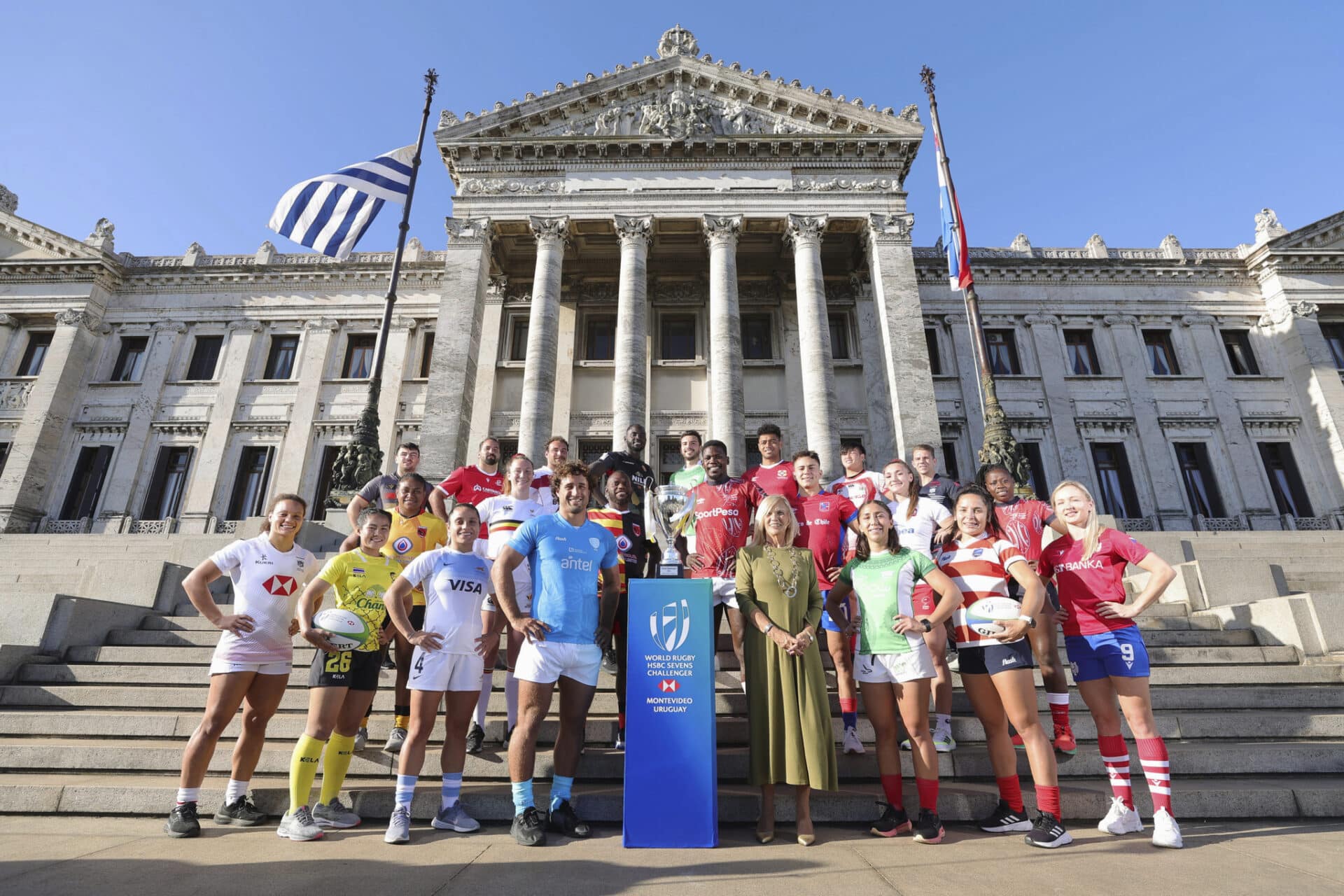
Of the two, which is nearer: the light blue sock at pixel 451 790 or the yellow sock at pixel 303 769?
the yellow sock at pixel 303 769

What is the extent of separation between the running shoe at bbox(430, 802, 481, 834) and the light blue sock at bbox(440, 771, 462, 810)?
2 centimetres

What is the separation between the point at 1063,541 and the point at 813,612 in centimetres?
198

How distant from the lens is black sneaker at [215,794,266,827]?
4.30 m

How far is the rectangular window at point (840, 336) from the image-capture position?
2253 centimetres

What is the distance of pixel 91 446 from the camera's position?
2403 centimetres

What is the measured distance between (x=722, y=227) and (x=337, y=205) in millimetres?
10653

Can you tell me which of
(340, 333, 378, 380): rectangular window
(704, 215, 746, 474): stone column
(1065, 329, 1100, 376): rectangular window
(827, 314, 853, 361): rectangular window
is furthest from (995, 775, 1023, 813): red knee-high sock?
(340, 333, 378, 380): rectangular window

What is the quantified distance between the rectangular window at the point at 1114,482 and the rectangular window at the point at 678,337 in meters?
14.7

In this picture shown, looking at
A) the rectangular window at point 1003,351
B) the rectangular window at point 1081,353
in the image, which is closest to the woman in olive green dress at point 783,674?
the rectangular window at point 1003,351

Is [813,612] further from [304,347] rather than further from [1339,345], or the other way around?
[1339,345]

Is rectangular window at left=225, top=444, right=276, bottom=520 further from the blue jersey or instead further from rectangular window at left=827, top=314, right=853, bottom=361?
the blue jersey

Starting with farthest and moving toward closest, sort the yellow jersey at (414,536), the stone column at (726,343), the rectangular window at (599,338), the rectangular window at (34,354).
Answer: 1. the rectangular window at (34,354)
2. the rectangular window at (599,338)
3. the stone column at (726,343)
4. the yellow jersey at (414,536)

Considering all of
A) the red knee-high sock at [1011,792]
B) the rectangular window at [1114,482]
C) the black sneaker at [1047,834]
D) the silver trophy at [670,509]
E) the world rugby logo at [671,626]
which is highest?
the rectangular window at [1114,482]

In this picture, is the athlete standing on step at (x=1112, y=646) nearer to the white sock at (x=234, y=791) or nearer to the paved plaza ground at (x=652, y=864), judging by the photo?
the paved plaza ground at (x=652, y=864)
